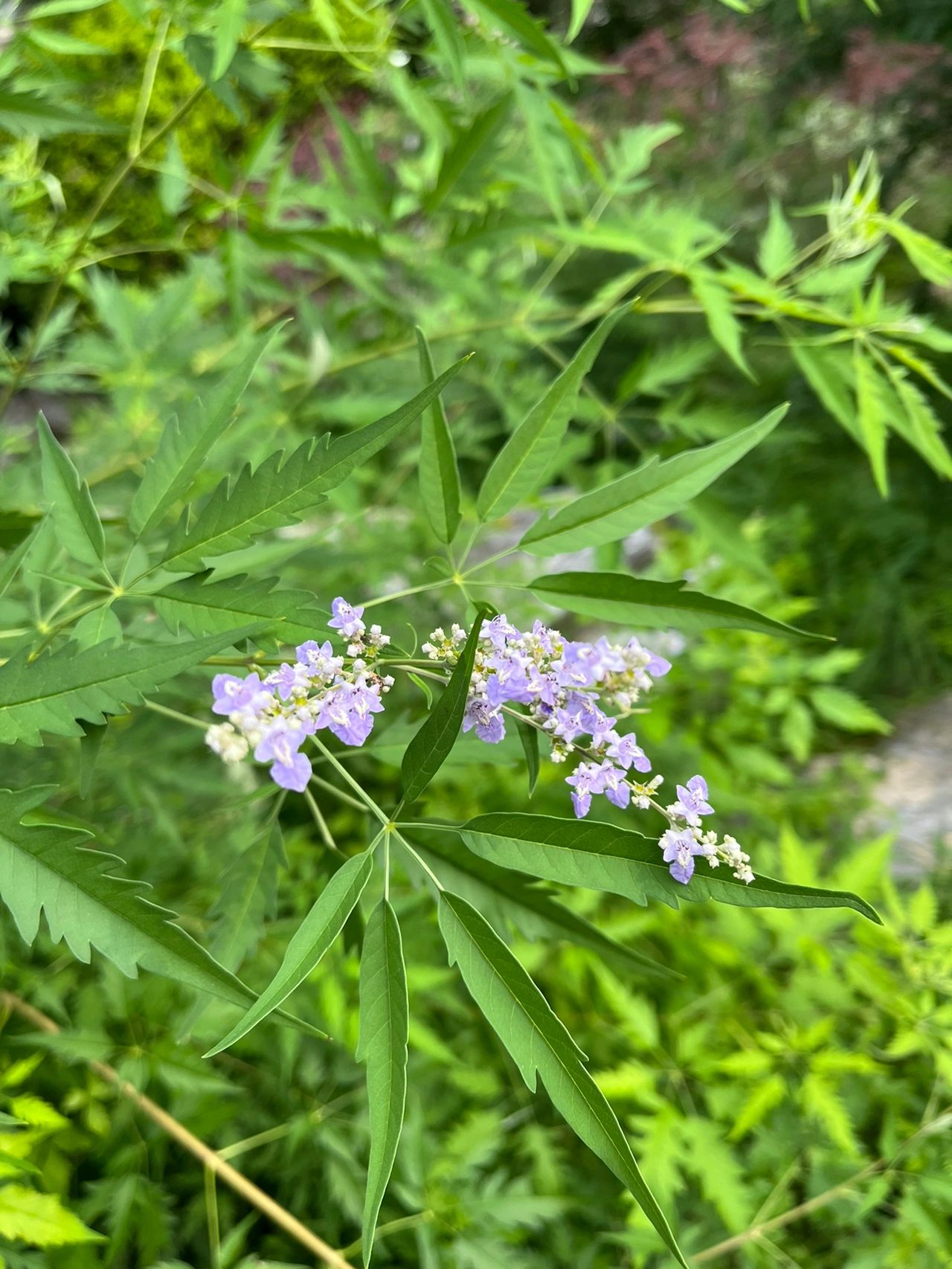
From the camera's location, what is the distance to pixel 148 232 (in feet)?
13.7

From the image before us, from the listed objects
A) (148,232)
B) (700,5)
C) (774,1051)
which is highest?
(700,5)

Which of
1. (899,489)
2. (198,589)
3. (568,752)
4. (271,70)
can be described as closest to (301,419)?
(271,70)

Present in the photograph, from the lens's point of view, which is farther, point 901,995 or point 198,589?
point 901,995

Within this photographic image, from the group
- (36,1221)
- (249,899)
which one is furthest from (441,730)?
(36,1221)

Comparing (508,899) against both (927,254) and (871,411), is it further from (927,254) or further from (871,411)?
(927,254)

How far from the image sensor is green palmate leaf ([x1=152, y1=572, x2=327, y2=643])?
59 centimetres

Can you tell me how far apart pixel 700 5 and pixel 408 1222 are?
4.02m

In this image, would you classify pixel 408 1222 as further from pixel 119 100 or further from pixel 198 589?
pixel 119 100

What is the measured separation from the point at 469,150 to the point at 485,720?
941 millimetres

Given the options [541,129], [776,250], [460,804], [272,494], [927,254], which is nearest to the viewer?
[272,494]

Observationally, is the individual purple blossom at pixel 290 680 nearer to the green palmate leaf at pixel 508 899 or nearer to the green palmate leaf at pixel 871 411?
the green palmate leaf at pixel 508 899

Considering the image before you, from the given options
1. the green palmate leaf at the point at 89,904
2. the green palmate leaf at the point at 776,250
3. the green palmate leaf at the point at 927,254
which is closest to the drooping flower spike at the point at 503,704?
the green palmate leaf at the point at 89,904

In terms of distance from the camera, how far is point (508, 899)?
662 mm

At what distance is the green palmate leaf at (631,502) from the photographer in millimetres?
659
